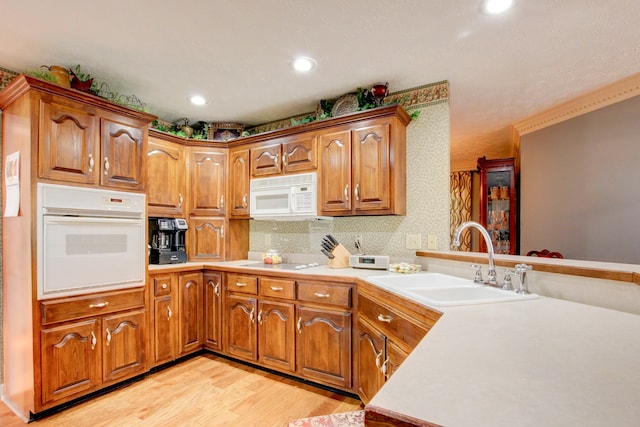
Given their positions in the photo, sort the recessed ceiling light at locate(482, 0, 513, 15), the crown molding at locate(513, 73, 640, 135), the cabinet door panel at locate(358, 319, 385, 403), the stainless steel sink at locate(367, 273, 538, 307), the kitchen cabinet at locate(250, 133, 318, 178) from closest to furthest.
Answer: the stainless steel sink at locate(367, 273, 538, 307), the recessed ceiling light at locate(482, 0, 513, 15), the cabinet door panel at locate(358, 319, 385, 403), the crown molding at locate(513, 73, 640, 135), the kitchen cabinet at locate(250, 133, 318, 178)

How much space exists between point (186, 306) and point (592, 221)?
3.87m

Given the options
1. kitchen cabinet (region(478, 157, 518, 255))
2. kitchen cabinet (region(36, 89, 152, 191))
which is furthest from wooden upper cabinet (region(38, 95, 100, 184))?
kitchen cabinet (region(478, 157, 518, 255))

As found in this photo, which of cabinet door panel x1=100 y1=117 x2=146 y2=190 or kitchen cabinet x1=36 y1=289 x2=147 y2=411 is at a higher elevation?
cabinet door panel x1=100 y1=117 x2=146 y2=190

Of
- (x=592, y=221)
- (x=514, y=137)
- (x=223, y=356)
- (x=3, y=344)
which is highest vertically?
(x=514, y=137)

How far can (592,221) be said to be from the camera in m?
2.93

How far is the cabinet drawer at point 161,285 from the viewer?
2627mm

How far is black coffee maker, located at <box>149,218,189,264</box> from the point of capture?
2896 mm

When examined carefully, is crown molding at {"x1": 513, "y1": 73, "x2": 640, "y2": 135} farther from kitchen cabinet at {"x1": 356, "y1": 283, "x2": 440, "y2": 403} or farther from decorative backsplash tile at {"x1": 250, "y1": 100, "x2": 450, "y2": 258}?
kitchen cabinet at {"x1": 356, "y1": 283, "x2": 440, "y2": 403}

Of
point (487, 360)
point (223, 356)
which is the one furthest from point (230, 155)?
point (487, 360)

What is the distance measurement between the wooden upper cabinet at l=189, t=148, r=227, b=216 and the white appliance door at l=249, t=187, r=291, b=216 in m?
0.42

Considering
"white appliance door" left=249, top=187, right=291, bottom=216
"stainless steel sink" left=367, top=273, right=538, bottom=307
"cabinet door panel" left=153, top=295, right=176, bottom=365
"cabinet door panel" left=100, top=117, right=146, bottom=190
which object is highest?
"cabinet door panel" left=100, top=117, right=146, bottom=190

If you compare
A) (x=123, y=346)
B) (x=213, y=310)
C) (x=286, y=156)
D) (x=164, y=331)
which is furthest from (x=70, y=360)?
(x=286, y=156)

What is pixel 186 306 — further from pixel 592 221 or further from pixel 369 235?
pixel 592 221

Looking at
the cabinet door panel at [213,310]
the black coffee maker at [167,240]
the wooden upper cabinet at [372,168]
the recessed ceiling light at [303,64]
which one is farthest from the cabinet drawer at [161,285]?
the recessed ceiling light at [303,64]
